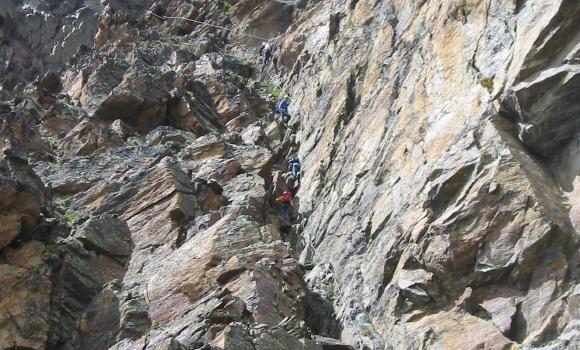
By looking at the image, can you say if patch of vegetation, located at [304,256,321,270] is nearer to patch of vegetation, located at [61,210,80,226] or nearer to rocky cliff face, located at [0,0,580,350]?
rocky cliff face, located at [0,0,580,350]

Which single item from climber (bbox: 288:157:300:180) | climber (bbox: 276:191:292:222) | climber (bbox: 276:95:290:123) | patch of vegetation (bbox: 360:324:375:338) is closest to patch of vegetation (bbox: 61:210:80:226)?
climber (bbox: 276:191:292:222)

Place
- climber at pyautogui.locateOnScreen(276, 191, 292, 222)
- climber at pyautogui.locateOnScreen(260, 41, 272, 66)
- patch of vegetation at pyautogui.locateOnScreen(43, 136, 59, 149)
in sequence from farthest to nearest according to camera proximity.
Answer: climber at pyautogui.locateOnScreen(260, 41, 272, 66) → patch of vegetation at pyautogui.locateOnScreen(43, 136, 59, 149) → climber at pyautogui.locateOnScreen(276, 191, 292, 222)

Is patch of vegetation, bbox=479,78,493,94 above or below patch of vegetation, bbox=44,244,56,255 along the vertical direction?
above

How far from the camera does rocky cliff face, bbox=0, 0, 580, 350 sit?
1789 cm

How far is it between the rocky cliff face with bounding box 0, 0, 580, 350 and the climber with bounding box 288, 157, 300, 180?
0.39 m

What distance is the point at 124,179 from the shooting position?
98.8 feet

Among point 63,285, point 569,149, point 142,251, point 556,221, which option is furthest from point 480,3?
point 63,285

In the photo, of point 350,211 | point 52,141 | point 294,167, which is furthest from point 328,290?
point 52,141

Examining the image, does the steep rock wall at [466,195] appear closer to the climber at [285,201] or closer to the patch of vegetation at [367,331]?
the patch of vegetation at [367,331]

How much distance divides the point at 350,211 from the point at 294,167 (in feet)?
26.0

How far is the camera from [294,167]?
33.9 meters

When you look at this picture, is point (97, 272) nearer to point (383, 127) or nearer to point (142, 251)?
point (142, 251)

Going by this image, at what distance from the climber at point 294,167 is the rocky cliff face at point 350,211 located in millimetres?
391

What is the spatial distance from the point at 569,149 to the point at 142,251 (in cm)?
1450
